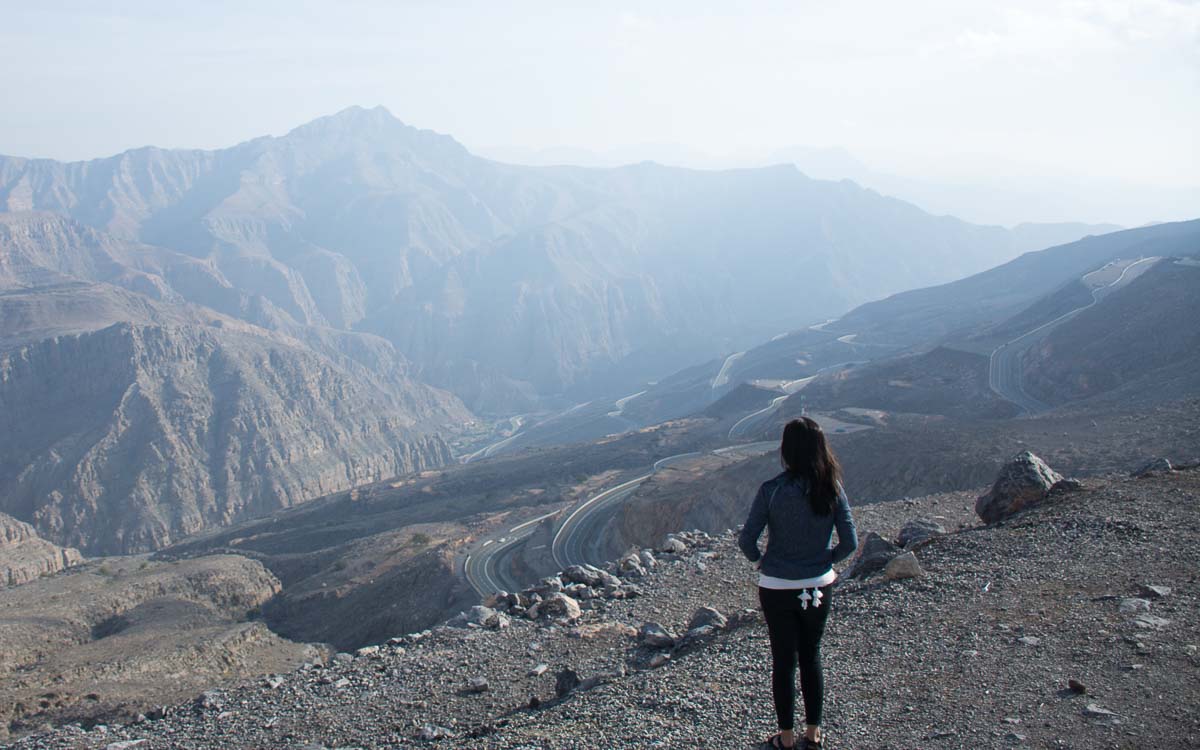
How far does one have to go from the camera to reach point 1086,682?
7422 millimetres

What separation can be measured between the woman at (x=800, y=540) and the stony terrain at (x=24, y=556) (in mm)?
58444

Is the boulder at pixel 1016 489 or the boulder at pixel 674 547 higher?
the boulder at pixel 1016 489

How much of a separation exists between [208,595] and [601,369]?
162 meters

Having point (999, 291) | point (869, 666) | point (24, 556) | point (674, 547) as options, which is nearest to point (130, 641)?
point (674, 547)

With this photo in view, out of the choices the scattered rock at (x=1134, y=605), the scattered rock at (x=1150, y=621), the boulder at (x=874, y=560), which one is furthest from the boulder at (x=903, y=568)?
the scattered rock at (x=1150, y=621)

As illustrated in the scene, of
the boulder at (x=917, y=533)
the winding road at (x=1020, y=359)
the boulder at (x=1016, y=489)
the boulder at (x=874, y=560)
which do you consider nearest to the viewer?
the boulder at (x=874, y=560)

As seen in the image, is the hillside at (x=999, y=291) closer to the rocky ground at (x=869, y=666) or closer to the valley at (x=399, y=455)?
the valley at (x=399, y=455)

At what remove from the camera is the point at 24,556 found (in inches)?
2267

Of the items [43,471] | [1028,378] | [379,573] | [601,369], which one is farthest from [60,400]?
[601,369]

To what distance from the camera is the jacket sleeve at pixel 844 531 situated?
609cm

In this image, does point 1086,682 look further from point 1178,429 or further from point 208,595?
point 208,595

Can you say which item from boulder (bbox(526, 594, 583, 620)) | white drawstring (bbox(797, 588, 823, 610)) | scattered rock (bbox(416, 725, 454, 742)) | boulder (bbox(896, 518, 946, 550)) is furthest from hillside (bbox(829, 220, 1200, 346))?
white drawstring (bbox(797, 588, 823, 610))

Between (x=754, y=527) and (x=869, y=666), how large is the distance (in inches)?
124

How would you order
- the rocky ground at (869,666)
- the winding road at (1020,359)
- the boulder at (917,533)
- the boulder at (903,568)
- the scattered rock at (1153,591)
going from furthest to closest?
the winding road at (1020,359)
the boulder at (917,533)
the boulder at (903,568)
the scattered rock at (1153,591)
the rocky ground at (869,666)
